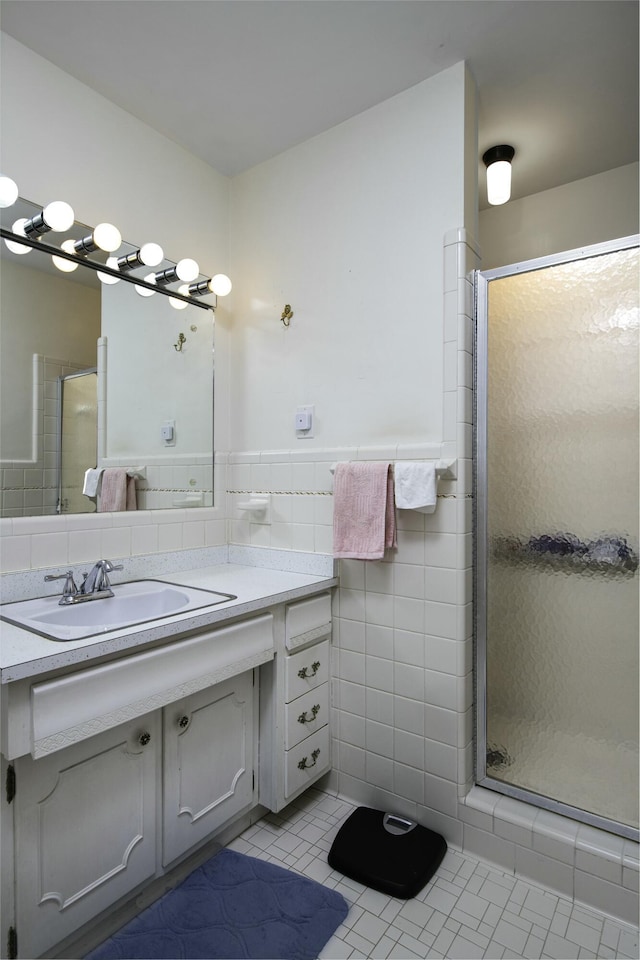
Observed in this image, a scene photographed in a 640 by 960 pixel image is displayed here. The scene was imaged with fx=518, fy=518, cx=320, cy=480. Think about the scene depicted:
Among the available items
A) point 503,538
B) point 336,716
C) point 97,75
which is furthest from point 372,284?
point 336,716

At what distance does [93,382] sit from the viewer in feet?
5.83

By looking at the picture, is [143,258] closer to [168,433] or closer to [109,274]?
[109,274]

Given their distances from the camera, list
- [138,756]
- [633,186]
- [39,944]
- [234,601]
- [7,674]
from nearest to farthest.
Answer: [7,674] → [39,944] → [138,756] → [234,601] → [633,186]

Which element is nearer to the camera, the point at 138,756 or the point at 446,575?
the point at 138,756

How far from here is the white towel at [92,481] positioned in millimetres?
1762

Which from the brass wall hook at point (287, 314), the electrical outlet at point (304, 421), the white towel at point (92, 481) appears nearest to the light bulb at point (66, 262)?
the white towel at point (92, 481)

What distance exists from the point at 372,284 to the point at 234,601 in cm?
122

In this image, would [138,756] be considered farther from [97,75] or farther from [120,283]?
[97,75]

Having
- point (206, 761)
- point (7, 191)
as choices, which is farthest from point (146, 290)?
point (206, 761)

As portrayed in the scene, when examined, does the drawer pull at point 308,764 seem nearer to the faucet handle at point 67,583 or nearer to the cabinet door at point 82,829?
the cabinet door at point 82,829

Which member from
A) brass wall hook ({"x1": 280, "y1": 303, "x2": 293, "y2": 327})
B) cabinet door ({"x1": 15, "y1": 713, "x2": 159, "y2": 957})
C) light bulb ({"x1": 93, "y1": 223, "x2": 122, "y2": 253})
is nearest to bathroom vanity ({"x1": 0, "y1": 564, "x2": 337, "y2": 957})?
cabinet door ({"x1": 15, "y1": 713, "x2": 159, "y2": 957})

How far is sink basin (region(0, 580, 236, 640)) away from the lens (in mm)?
1354

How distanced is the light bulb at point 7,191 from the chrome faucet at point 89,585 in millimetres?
1103

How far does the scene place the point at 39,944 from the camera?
1173 millimetres
